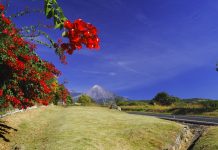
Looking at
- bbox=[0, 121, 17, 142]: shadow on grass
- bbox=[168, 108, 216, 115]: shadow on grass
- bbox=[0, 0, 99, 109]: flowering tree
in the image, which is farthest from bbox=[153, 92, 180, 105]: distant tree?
bbox=[0, 0, 99, 109]: flowering tree

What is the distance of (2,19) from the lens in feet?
38.4

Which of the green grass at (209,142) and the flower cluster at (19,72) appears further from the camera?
the green grass at (209,142)

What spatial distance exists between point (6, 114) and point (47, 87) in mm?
9375

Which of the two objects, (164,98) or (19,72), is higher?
(164,98)

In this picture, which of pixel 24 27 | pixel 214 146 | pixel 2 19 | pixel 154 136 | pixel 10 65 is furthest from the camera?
pixel 154 136

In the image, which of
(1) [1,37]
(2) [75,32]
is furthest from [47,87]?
(2) [75,32]

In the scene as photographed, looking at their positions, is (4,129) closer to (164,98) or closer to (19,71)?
(19,71)

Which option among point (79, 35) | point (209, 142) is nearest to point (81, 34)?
point (79, 35)

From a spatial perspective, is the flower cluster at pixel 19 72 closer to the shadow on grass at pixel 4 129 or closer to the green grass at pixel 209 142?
the shadow on grass at pixel 4 129

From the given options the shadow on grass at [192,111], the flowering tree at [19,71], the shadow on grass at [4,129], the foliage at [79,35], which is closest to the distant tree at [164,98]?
the shadow on grass at [192,111]

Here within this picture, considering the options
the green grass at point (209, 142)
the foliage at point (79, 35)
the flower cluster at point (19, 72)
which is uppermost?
the flower cluster at point (19, 72)

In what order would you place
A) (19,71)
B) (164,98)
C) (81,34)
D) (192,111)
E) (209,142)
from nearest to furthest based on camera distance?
(81,34), (19,71), (209,142), (192,111), (164,98)

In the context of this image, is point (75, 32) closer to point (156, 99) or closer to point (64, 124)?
point (64, 124)

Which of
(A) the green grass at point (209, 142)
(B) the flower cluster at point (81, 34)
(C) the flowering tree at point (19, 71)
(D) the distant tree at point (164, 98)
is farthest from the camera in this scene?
(D) the distant tree at point (164, 98)
